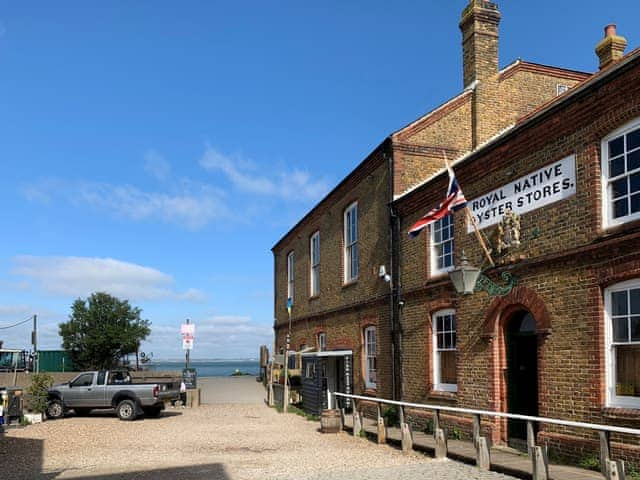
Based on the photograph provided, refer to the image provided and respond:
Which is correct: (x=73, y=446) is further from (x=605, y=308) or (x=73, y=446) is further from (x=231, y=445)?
(x=605, y=308)

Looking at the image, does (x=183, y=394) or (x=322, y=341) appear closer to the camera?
(x=322, y=341)

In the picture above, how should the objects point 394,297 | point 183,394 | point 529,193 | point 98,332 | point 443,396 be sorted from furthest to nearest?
point 98,332 < point 183,394 < point 394,297 < point 443,396 < point 529,193

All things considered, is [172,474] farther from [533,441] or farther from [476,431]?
[533,441]

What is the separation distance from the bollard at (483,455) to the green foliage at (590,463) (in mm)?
1396

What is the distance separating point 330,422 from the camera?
16906mm

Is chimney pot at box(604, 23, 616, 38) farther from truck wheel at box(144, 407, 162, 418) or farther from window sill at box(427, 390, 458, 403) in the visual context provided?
truck wheel at box(144, 407, 162, 418)

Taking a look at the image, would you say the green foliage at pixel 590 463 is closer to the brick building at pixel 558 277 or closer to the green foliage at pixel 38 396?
the brick building at pixel 558 277

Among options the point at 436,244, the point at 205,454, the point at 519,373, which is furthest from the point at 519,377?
the point at 205,454

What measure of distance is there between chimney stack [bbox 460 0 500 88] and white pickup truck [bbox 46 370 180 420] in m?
13.7

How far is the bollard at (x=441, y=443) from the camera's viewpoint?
12562 millimetres

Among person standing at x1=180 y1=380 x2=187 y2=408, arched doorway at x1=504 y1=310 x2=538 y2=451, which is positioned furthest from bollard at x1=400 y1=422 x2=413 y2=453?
person standing at x1=180 y1=380 x2=187 y2=408

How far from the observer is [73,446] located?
1521 centimetres

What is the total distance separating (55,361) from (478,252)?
30825mm

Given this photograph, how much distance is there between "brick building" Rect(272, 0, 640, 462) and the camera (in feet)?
36.1
